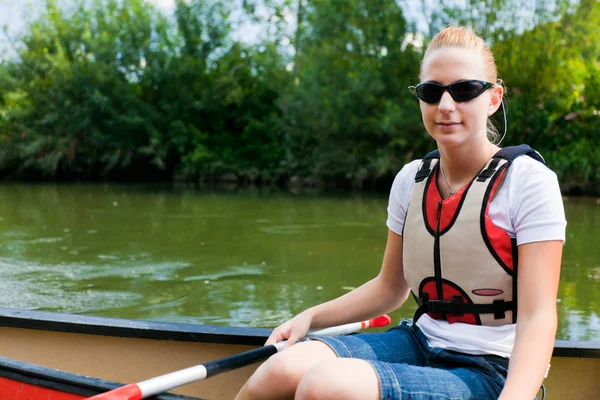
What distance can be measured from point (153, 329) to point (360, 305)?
0.80m

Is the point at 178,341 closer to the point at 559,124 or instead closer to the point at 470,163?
the point at 470,163

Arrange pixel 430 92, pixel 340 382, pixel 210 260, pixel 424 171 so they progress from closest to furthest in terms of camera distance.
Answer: pixel 340 382 → pixel 430 92 → pixel 424 171 → pixel 210 260

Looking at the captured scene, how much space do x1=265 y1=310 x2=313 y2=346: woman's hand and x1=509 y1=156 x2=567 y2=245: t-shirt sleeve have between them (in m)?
0.57

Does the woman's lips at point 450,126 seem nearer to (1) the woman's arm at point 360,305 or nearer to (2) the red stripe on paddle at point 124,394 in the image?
(1) the woman's arm at point 360,305

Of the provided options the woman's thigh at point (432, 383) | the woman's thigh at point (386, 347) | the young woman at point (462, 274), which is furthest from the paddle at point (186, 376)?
the woman's thigh at point (432, 383)

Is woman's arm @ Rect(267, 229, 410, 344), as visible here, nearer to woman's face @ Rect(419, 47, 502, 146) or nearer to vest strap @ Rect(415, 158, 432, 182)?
vest strap @ Rect(415, 158, 432, 182)

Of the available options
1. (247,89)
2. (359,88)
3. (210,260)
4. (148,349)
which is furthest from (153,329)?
(247,89)

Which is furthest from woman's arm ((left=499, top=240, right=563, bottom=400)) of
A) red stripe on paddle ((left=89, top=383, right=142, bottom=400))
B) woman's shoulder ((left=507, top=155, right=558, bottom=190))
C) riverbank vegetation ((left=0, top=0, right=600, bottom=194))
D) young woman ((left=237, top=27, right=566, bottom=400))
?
riverbank vegetation ((left=0, top=0, right=600, bottom=194))

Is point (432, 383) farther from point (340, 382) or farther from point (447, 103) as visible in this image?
point (447, 103)

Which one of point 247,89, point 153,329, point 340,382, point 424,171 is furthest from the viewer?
point 247,89

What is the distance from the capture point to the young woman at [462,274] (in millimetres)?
1344

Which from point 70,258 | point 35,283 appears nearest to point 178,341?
point 35,283

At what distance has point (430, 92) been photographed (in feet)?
5.00

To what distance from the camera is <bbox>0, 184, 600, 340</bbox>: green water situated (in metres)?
4.76
